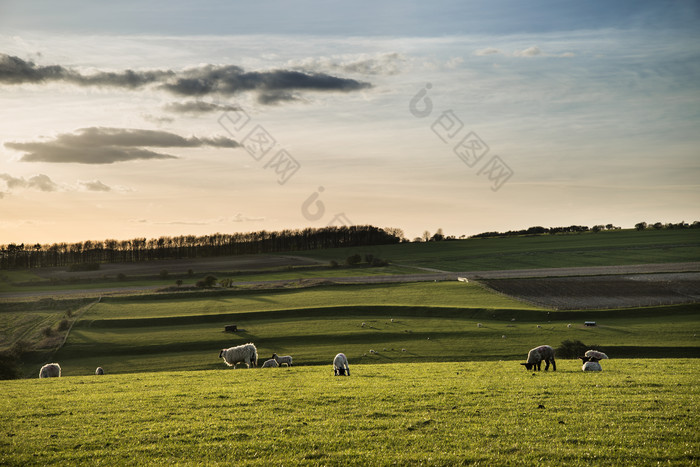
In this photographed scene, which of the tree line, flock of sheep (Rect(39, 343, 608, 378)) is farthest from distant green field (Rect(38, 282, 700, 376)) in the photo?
the tree line

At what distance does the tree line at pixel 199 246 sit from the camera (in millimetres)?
179500

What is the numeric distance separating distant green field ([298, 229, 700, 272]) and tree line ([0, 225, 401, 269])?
17.2 meters

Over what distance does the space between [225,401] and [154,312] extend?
210 ft

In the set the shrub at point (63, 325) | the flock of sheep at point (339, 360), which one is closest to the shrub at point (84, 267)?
the shrub at point (63, 325)

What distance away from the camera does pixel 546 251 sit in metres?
142

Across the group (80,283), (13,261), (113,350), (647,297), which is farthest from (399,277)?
(13,261)

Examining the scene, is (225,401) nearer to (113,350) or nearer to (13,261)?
(113,350)

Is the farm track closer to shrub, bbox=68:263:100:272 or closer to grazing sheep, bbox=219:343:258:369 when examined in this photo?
shrub, bbox=68:263:100:272

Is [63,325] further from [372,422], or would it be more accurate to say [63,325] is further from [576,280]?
[576,280]

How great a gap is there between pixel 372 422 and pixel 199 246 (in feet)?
622

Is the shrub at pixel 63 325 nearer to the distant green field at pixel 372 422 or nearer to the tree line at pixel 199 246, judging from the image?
the distant green field at pixel 372 422

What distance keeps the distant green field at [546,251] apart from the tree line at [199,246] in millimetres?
17250

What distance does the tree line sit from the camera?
180m

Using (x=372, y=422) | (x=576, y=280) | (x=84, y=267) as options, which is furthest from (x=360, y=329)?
(x=84, y=267)
